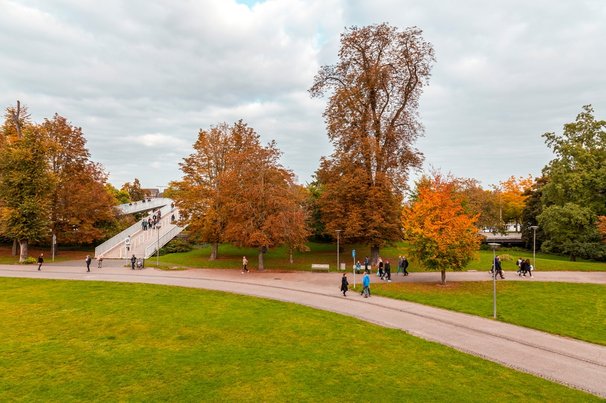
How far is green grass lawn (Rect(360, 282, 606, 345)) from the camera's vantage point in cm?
1725

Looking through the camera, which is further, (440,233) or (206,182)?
(206,182)

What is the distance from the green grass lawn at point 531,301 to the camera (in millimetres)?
17250

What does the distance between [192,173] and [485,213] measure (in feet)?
160

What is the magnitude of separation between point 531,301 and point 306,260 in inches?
843

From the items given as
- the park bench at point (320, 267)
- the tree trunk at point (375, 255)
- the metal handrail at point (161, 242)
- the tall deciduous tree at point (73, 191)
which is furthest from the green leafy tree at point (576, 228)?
the tall deciduous tree at point (73, 191)

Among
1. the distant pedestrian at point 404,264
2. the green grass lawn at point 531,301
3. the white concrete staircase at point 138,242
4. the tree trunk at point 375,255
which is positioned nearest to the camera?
the green grass lawn at point 531,301

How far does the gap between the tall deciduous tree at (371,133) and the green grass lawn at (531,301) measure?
868 cm

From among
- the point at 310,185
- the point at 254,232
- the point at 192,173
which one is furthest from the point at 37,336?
the point at 310,185

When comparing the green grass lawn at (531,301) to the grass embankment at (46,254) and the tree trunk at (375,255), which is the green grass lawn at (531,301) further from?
the grass embankment at (46,254)

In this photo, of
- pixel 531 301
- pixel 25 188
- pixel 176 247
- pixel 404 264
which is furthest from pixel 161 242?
pixel 531 301

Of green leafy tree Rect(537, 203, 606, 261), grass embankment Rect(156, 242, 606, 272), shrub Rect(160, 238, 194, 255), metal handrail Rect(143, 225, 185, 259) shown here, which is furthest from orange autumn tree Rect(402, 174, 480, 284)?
shrub Rect(160, 238, 194, 255)

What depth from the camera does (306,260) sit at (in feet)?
125

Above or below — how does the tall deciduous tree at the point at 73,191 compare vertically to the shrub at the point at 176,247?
above

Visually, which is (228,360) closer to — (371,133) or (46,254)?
(371,133)
